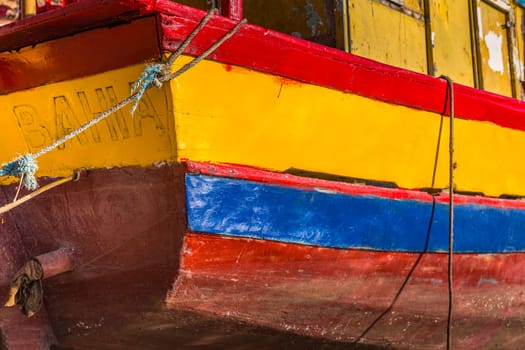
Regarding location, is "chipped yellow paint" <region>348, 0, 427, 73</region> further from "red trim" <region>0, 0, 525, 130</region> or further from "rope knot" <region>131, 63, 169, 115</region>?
"rope knot" <region>131, 63, 169, 115</region>

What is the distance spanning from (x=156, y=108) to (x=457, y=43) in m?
2.62

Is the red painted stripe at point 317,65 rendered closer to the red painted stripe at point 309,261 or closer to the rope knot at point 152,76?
the rope knot at point 152,76

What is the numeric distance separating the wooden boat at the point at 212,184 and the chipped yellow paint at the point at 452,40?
0.76 m

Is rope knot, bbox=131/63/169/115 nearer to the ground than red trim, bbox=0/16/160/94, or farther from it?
nearer to the ground

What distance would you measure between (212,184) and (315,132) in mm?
596

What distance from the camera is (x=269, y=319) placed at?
311 centimetres

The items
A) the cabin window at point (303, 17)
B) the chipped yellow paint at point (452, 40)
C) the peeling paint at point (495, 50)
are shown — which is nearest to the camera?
the cabin window at point (303, 17)

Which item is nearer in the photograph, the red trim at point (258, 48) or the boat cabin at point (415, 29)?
the red trim at point (258, 48)

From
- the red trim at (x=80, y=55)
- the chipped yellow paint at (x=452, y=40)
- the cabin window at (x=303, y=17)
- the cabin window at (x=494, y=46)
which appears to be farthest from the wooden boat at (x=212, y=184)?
the cabin window at (x=494, y=46)

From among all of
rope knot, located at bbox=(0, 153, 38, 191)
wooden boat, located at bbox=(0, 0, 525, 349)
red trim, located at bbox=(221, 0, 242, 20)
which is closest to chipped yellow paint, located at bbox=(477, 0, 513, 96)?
wooden boat, located at bbox=(0, 0, 525, 349)

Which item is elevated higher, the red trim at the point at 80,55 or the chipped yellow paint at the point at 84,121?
the red trim at the point at 80,55

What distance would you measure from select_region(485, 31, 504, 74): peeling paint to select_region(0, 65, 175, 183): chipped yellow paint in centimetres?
300

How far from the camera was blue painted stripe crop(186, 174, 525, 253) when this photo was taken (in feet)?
8.90

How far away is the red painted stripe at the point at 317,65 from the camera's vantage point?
262cm
